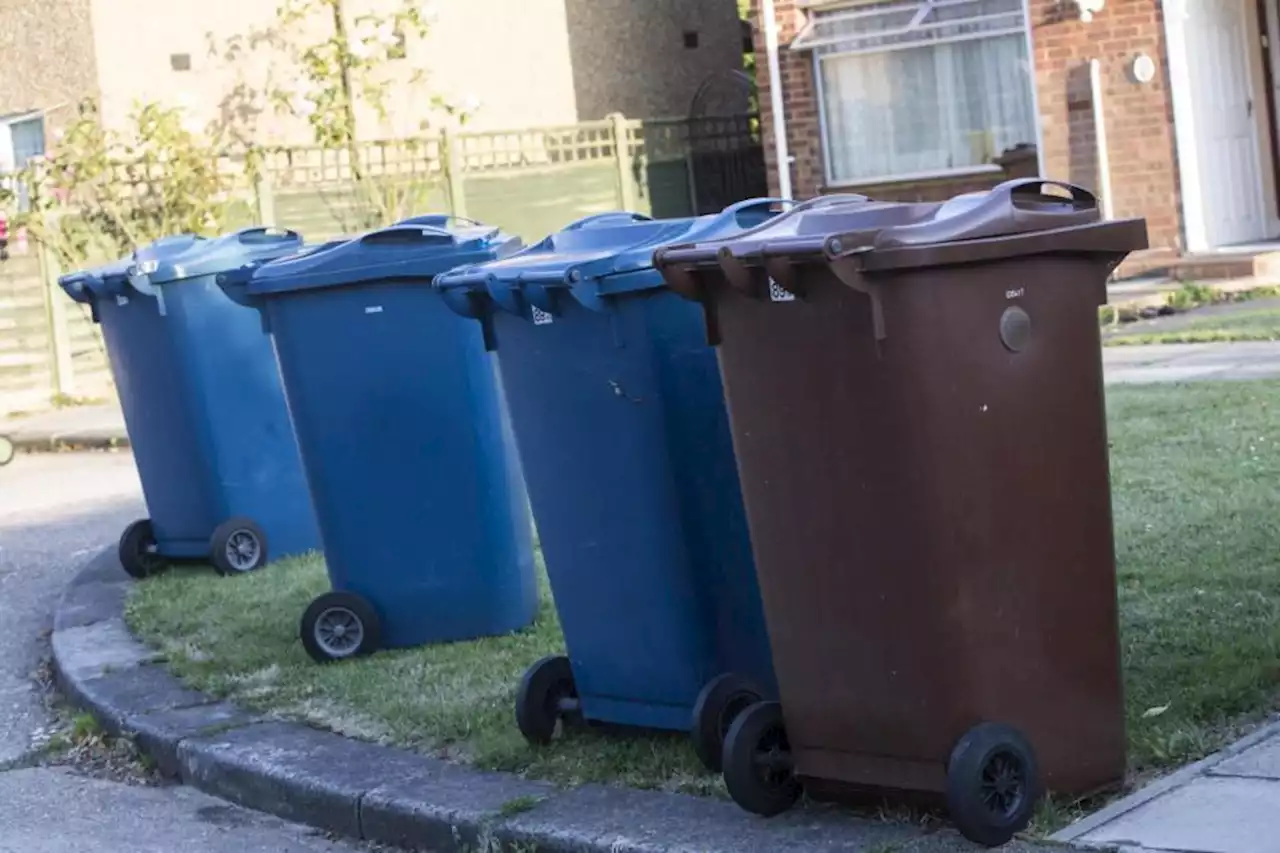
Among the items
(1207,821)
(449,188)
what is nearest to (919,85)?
(449,188)

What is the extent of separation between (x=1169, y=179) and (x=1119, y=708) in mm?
12964

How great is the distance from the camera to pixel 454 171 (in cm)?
1998

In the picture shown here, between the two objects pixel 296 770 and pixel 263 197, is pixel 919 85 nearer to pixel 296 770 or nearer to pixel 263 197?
pixel 263 197

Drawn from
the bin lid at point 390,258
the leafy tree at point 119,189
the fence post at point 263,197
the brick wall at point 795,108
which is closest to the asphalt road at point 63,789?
the bin lid at point 390,258

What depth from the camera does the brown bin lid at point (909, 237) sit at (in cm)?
405

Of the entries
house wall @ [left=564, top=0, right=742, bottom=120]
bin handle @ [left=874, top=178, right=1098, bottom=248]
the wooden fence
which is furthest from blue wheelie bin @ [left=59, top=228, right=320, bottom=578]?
house wall @ [left=564, top=0, right=742, bottom=120]

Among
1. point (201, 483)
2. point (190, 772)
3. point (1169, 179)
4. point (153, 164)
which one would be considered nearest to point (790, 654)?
point (190, 772)

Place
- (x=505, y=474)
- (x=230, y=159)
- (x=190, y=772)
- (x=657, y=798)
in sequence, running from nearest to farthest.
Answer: (x=657, y=798) → (x=190, y=772) → (x=505, y=474) → (x=230, y=159)

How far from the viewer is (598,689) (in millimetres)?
5242

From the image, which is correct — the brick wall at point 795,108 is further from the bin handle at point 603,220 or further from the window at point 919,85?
the bin handle at point 603,220

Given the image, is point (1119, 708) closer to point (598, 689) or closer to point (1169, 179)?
point (598, 689)

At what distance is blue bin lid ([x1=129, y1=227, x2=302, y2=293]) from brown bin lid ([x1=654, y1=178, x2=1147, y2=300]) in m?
4.06

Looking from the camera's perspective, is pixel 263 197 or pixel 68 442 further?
pixel 263 197

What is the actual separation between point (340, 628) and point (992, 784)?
311cm
